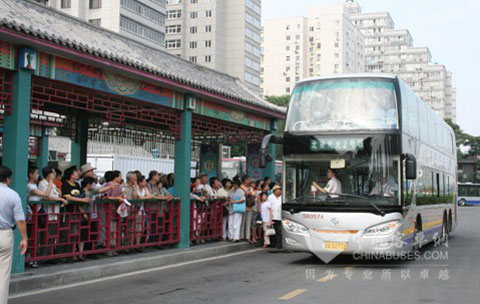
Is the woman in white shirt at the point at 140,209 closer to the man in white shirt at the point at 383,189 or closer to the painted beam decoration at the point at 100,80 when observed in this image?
the painted beam decoration at the point at 100,80

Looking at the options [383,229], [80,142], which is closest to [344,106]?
[383,229]

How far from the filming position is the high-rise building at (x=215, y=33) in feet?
317

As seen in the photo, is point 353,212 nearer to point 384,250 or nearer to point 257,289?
point 384,250

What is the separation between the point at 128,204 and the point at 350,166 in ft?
15.0

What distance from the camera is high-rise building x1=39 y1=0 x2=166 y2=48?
67688 mm

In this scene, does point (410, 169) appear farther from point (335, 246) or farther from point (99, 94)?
point (99, 94)

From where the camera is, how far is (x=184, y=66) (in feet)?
57.9

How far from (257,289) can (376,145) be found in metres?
4.01

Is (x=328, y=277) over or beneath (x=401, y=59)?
beneath

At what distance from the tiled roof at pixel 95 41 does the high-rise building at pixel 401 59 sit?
478 feet

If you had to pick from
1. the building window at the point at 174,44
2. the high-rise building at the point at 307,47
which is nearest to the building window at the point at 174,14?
the building window at the point at 174,44

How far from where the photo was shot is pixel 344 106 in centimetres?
1217

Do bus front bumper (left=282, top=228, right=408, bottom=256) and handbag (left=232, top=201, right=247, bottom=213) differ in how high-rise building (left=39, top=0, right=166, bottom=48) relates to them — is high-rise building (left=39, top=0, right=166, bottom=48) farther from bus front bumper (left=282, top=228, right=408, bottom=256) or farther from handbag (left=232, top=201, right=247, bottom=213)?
bus front bumper (left=282, top=228, right=408, bottom=256)

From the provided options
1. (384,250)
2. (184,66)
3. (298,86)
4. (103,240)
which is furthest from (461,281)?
(184,66)
